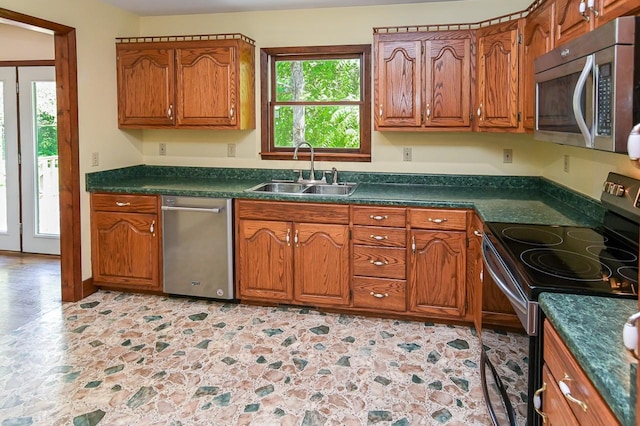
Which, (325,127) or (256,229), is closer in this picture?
(256,229)

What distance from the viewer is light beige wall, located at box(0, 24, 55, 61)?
497cm

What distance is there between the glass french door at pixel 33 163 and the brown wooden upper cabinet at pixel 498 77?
13.4 ft

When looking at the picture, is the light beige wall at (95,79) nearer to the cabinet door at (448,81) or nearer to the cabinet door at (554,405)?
the cabinet door at (448,81)

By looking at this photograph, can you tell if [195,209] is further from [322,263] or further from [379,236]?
[379,236]

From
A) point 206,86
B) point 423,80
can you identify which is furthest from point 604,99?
point 206,86

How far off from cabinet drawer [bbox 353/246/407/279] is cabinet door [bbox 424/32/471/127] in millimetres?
997

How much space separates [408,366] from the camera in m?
2.86

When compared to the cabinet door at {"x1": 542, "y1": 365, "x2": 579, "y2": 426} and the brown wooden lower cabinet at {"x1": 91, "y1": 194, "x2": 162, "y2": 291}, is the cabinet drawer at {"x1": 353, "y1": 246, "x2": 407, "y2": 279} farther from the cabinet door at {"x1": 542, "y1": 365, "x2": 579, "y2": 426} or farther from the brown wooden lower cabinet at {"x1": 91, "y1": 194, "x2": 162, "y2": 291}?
the cabinet door at {"x1": 542, "y1": 365, "x2": 579, "y2": 426}

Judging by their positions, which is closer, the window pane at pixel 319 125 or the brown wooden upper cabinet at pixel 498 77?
the brown wooden upper cabinet at pixel 498 77

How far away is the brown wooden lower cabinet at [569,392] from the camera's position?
3.37ft

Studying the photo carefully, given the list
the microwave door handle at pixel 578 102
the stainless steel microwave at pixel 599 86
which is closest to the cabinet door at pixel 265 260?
the stainless steel microwave at pixel 599 86

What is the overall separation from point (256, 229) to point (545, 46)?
2.18 meters

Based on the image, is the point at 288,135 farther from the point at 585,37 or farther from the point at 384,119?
the point at 585,37

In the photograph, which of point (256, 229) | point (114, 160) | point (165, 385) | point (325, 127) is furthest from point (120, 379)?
point (325, 127)
